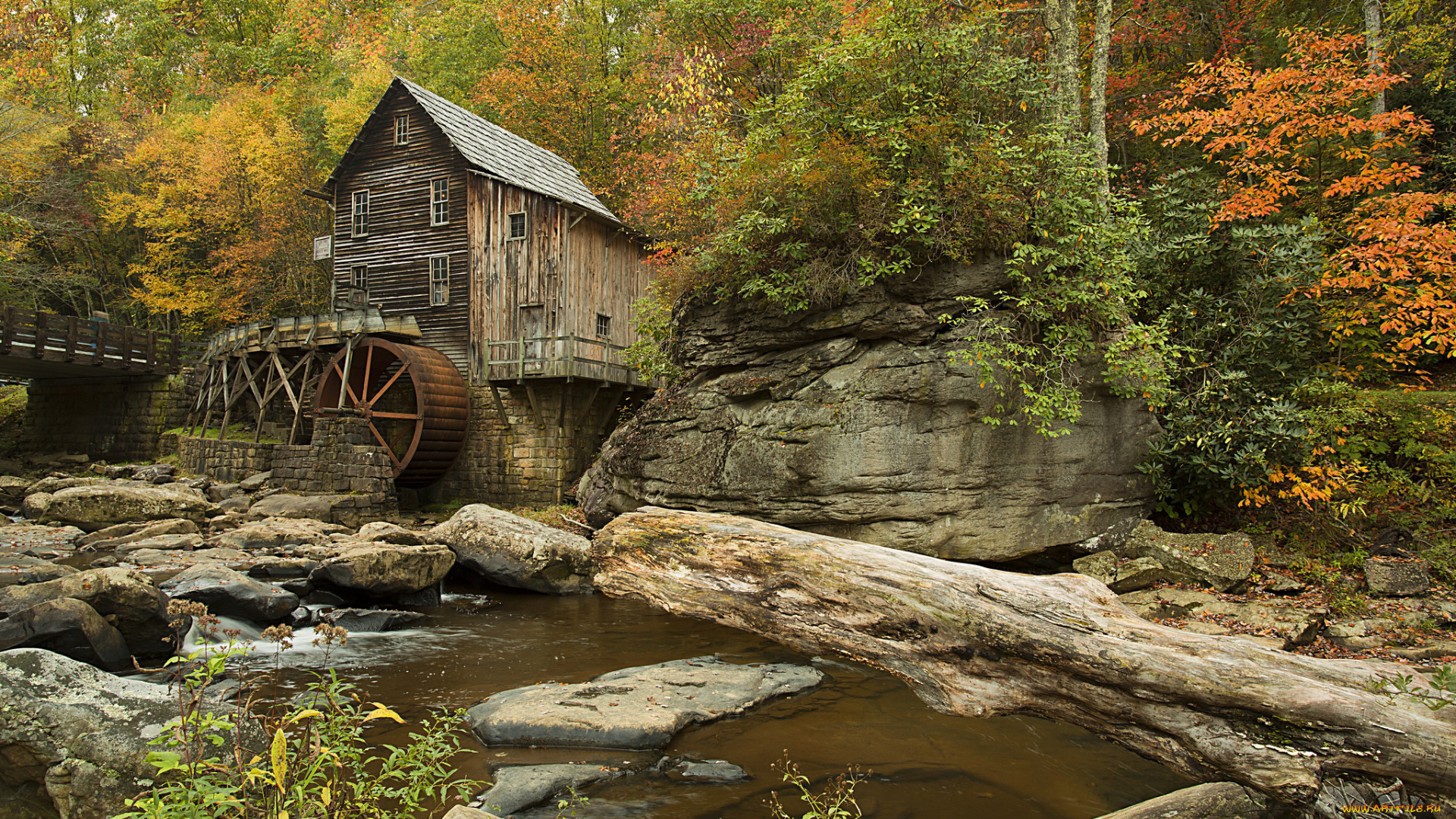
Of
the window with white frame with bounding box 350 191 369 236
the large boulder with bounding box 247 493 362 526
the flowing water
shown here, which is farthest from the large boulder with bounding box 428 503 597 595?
the window with white frame with bounding box 350 191 369 236

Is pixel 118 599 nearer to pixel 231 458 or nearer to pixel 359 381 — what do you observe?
pixel 359 381

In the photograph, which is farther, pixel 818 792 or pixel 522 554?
pixel 522 554

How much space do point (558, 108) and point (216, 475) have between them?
1445 cm

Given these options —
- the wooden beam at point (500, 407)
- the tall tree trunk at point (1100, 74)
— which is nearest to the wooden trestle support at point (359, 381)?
the wooden beam at point (500, 407)

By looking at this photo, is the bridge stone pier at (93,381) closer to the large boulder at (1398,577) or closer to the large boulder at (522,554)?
the large boulder at (522,554)

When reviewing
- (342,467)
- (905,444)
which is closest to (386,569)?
(905,444)

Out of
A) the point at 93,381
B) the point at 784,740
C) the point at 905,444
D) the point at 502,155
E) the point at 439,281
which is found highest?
the point at 502,155

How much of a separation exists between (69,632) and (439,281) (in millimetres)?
13790

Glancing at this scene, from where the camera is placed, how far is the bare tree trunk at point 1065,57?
8.84 meters

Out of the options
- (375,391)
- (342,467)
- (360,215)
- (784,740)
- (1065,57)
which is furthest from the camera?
(360,215)

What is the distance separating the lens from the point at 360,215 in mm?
20016

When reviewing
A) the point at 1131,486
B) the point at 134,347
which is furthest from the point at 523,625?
the point at 134,347

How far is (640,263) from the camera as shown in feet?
68.0

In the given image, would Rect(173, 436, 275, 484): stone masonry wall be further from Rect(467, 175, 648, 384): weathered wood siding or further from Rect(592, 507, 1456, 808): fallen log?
Rect(592, 507, 1456, 808): fallen log
